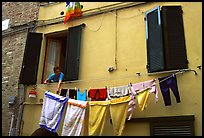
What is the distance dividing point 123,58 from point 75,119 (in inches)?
75.5

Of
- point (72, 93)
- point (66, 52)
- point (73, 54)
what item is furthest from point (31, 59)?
point (72, 93)

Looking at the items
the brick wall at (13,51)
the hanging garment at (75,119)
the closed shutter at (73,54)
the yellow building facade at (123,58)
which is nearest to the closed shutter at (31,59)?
the yellow building facade at (123,58)

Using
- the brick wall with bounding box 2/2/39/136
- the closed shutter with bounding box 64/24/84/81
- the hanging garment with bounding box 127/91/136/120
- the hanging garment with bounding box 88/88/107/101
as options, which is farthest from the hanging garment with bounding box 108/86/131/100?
the brick wall with bounding box 2/2/39/136

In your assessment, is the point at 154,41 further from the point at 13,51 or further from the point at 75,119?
the point at 13,51

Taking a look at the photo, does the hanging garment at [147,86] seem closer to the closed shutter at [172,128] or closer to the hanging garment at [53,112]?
the closed shutter at [172,128]

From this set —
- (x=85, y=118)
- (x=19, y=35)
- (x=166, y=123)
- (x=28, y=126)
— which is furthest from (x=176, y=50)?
(x=19, y=35)

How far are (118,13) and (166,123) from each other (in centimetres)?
326

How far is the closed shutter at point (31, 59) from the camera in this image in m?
8.19

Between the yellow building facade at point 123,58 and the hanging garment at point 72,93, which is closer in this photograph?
the yellow building facade at point 123,58

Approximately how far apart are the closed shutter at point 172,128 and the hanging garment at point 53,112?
213 cm

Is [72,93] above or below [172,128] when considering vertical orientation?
above

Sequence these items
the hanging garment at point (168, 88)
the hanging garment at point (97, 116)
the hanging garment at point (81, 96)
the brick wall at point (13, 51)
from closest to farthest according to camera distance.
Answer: the hanging garment at point (168, 88)
the hanging garment at point (97, 116)
the hanging garment at point (81, 96)
the brick wall at point (13, 51)

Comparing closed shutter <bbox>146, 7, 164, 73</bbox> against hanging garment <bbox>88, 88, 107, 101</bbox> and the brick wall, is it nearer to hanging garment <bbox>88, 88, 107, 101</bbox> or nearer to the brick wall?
hanging garment <bbox>88, 88, 107, 101</bbox>

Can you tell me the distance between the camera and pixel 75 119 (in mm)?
6523
